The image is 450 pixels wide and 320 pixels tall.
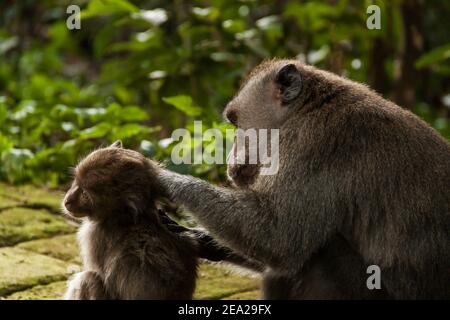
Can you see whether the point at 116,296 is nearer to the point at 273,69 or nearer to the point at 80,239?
the point at 80,239

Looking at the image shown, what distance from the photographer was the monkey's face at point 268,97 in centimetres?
487

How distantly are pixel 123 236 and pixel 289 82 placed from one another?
1.28 metres

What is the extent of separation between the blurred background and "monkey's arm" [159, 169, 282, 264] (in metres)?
2.19

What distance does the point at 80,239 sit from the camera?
4.73 metres

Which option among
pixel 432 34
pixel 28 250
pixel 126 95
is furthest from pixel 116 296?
pixel 432 34

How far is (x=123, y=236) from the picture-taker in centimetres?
448

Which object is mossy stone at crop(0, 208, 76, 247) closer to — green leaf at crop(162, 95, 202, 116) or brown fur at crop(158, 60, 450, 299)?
green leaf at crop(162, 95, 202, 116)

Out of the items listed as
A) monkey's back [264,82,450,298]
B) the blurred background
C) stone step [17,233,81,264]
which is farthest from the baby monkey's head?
the blurred background

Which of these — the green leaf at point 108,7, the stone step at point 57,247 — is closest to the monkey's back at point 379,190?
the stone step at point 57,247

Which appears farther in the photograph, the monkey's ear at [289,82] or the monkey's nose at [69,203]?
the monkey's ear at [289,82]

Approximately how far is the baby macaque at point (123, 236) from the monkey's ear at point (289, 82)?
856mm

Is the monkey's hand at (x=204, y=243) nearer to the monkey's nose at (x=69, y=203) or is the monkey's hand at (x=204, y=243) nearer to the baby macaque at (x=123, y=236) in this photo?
the baby macaque at (x=123, y=236)

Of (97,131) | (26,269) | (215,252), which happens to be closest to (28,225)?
(26,269)

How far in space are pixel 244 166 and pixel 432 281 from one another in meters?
1.19
